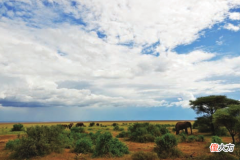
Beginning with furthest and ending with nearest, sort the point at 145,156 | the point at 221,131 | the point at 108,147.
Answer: the point at 221,131
the point at 108,147
the point at 145,156

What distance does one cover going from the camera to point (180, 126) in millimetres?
25234

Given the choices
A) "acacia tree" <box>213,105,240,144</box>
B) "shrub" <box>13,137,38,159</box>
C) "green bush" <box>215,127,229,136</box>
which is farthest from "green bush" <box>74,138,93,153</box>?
"green bush" <box>215,127,229,136</box>

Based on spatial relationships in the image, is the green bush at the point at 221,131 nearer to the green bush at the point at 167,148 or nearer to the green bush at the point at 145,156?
the green bush at the point at 167,148

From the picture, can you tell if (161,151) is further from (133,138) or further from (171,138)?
(133,138)

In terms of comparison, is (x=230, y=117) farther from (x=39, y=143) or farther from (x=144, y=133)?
(x=39, y=143)

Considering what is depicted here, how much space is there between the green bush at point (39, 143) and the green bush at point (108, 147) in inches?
116

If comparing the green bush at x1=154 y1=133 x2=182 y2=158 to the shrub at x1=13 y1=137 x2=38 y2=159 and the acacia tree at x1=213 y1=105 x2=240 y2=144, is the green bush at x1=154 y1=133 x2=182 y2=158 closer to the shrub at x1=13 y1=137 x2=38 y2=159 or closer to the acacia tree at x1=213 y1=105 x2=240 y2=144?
the acacia tree at x1=213 y1=105 x2=240 y2=144

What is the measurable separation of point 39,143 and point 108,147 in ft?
15.1

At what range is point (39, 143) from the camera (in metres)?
11.9

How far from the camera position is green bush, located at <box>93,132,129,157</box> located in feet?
39.2

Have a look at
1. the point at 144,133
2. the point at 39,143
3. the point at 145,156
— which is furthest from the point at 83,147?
the point at 144,133

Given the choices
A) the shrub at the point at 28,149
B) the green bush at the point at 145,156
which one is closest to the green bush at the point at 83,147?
the shrub at the point at 28,149

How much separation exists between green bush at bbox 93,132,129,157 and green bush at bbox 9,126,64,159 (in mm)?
2940

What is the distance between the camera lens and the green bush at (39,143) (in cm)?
1157
